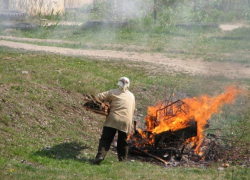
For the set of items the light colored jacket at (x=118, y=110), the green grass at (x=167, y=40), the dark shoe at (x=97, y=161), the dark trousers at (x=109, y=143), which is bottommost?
the dark shoe at (x=97, y=161)

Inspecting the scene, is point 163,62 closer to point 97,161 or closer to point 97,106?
point 97,106

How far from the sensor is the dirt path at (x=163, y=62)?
1644 cm

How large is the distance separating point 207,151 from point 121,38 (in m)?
13.9

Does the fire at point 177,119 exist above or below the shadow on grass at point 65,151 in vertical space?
above

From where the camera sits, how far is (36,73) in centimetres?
1275

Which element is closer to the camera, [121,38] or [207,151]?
[207,151]

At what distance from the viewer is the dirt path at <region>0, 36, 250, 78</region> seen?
1644 cm

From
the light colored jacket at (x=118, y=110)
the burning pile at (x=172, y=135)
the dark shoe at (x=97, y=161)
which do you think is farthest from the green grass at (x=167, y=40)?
the dark shoe at (x=97, y=161)

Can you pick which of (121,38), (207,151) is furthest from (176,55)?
(207,151)

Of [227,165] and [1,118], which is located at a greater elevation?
A: [1,118]

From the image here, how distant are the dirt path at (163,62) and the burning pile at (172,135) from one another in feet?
21.1

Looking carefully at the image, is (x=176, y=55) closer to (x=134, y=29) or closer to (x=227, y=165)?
(x=134, y=29)

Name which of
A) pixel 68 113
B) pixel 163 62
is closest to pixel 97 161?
pixel 68 113

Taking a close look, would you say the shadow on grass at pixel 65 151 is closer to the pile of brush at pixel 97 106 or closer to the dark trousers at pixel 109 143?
the dark trousers at pixel 109 143
